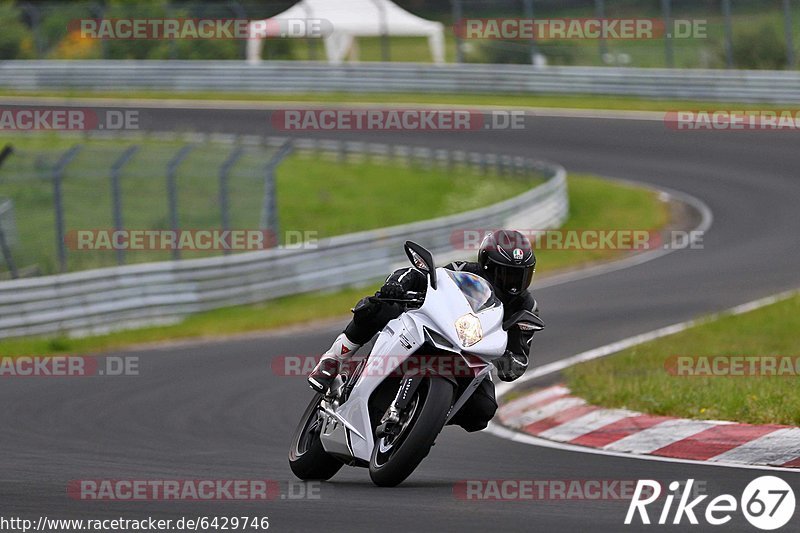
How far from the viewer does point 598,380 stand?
1231 cm

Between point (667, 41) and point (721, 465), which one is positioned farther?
point (667, 41)

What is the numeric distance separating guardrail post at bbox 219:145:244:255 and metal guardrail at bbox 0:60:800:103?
1789cm

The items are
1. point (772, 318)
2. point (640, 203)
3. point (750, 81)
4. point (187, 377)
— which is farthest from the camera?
point (750, 81)

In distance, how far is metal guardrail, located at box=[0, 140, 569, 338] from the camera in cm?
1748

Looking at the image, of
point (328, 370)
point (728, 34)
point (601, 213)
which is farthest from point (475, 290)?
point (728, 34)

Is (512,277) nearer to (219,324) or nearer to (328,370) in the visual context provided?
(328,370)

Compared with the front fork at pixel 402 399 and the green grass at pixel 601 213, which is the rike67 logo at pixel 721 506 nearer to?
the front fork at pixel 402 399

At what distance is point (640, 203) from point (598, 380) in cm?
1541

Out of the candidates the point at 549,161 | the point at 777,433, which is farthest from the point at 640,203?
the point at 777,433

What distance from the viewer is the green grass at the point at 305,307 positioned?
17.3 m

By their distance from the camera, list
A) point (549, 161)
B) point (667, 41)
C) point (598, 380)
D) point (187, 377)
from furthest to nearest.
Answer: point (667, 41), point (549, 161), point (187, 377), point (598, 380)

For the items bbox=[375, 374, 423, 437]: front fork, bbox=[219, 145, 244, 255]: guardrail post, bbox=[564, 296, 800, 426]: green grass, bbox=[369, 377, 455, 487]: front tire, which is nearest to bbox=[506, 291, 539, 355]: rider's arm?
bbox=[369, 377, 455, 487]: front tire

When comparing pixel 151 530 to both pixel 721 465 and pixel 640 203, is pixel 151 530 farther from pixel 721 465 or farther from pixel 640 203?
pixel 640 203

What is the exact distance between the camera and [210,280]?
65.0ft
